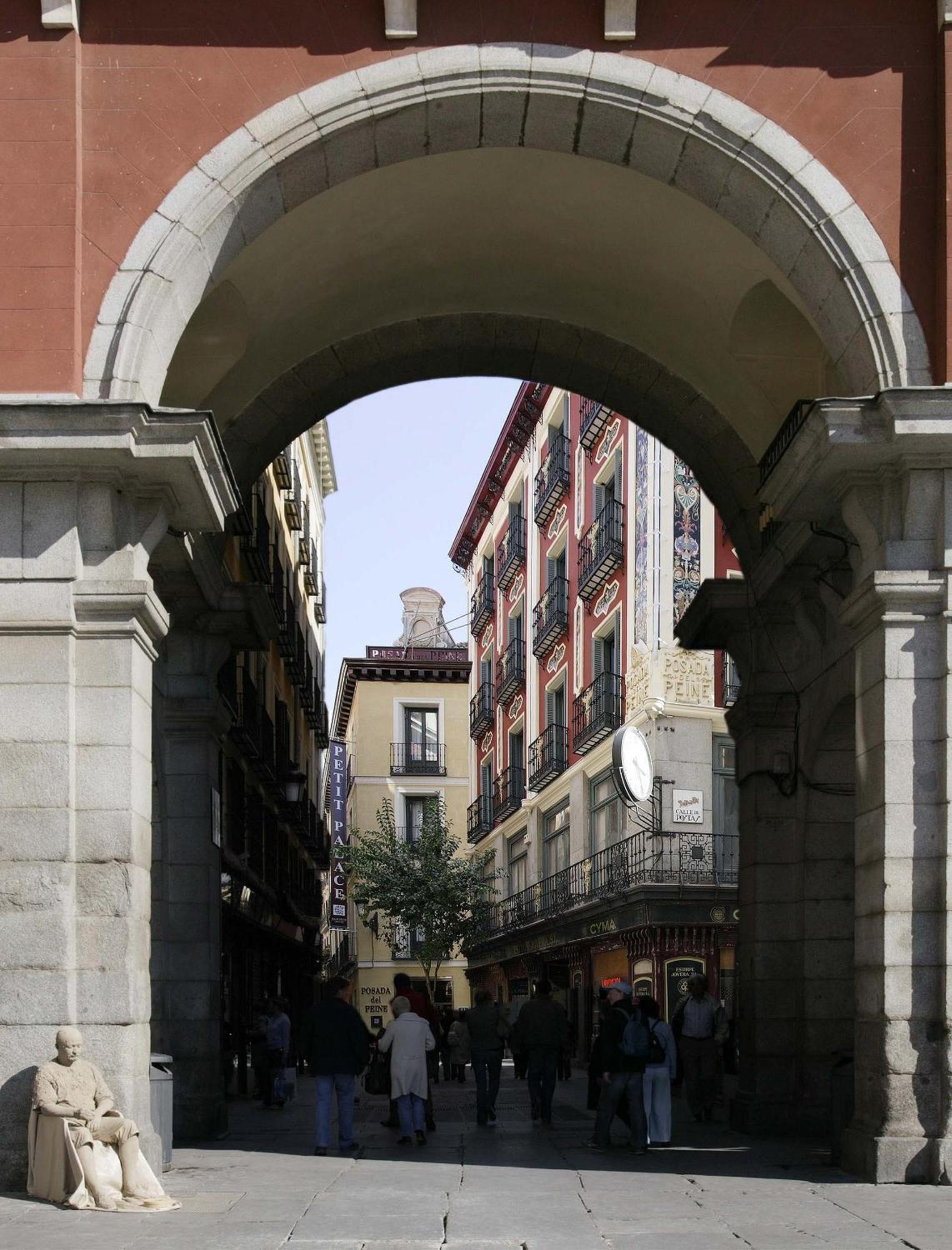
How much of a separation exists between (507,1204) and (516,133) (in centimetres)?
740

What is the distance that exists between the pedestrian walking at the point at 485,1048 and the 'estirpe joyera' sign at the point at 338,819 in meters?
40.2

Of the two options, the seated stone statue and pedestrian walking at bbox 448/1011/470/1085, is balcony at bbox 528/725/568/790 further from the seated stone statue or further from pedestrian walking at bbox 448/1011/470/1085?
the seated stone statue

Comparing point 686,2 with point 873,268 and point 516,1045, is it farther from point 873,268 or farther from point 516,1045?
point 516,1045

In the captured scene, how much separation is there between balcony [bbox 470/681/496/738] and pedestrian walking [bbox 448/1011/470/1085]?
2390 cm

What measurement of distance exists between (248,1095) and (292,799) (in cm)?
567

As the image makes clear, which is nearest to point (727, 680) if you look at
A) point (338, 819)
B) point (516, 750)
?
point (516, 750)

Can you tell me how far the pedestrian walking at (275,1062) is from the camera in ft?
76.9

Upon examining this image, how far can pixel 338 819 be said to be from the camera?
61.1m

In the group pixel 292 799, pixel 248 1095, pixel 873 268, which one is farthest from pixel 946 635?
pixel 292 799

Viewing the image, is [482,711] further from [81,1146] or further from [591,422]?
[81,1146]

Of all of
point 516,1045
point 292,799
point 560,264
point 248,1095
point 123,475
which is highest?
point 560,264

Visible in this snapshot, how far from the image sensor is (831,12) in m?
13.5

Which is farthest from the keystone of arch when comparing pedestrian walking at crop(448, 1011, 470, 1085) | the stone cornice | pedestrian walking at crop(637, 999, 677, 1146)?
pedestrian walking at crop(448, 1011, 470, 1085)

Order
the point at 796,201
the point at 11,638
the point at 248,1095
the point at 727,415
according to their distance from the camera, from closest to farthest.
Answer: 1. the point at 11,638
2. the point at 796,201
3. the point at 727,415
4. the point at 248,1095
